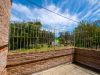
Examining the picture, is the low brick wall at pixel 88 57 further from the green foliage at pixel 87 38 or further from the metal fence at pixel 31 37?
the metal fence at pixel 31 37

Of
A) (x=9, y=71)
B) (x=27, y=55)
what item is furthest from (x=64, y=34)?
(x=9, y=71)

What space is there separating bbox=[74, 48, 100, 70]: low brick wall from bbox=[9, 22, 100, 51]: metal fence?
0.67 metres

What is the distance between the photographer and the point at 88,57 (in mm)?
6465

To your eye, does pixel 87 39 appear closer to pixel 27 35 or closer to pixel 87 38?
pixel 87 38

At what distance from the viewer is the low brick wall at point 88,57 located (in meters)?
6.02

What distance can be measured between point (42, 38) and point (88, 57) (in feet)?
10.4

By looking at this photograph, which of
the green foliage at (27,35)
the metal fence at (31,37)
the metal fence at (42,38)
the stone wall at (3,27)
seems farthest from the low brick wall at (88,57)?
the stone wall at (3,27)

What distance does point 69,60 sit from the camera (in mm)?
7062

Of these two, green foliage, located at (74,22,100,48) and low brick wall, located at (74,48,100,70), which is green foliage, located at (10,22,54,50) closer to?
low brick wall, located at (74,48,100,70)

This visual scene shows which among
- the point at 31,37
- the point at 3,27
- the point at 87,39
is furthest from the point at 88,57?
the point at 3,27

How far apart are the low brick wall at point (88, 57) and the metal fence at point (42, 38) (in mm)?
673

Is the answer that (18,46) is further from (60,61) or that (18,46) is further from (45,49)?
(60,61)

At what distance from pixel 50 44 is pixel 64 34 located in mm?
1682

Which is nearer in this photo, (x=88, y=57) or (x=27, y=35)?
(x=27, y=35)
